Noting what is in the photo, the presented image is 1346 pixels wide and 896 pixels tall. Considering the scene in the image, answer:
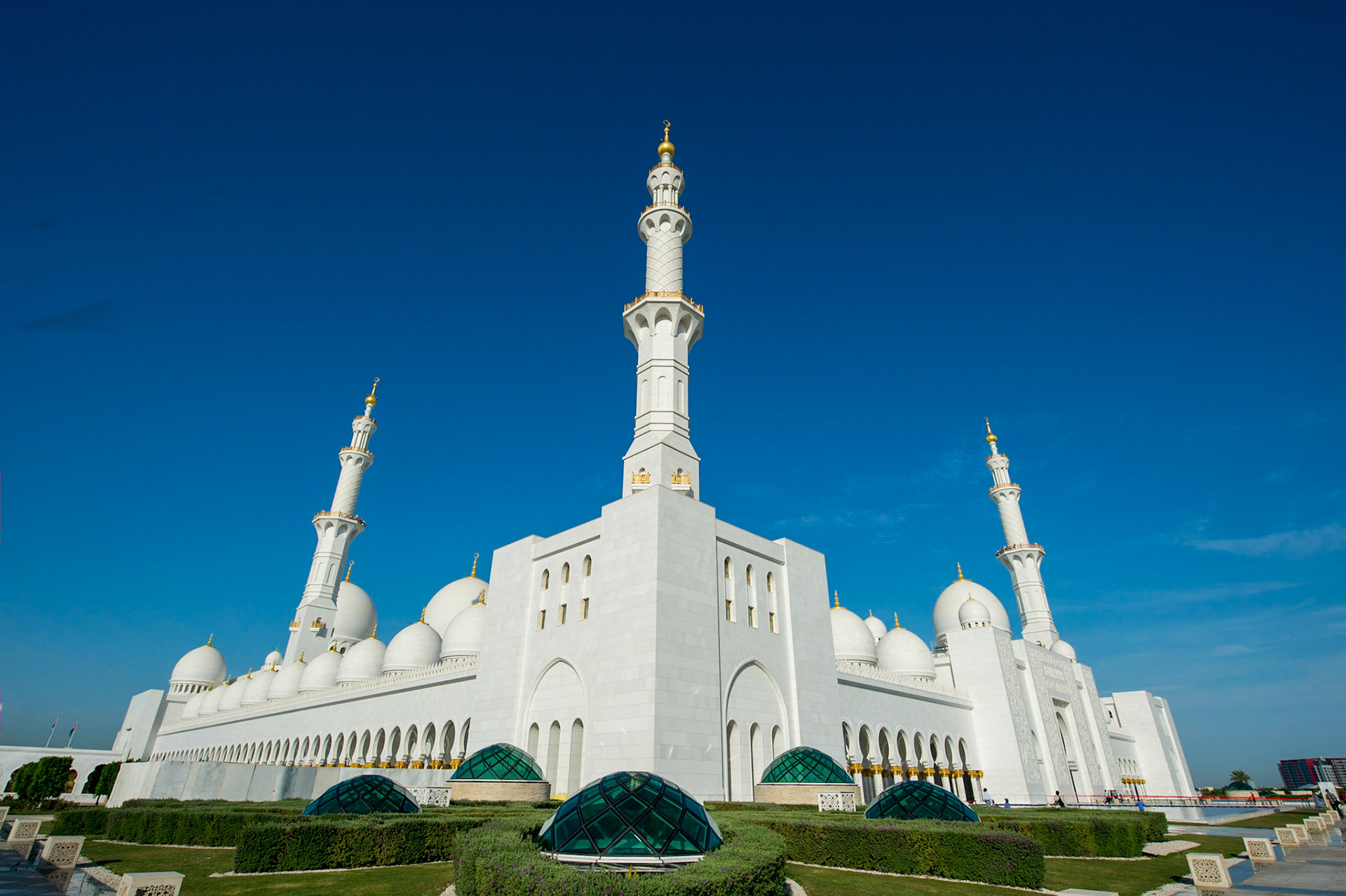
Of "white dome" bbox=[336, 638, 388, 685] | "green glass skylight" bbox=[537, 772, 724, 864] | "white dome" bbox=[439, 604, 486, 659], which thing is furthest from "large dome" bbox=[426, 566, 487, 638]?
"green glass skylight" bbox=[537, 772, 724, 864]

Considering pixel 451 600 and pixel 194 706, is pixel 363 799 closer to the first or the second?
pixel 451 600

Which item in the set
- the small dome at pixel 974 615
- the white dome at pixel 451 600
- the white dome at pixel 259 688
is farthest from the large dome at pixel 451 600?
the small dome at pixel 974 615

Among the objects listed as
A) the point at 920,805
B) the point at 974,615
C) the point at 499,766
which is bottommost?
the point at 920,805

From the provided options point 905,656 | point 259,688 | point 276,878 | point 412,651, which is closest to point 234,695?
point 259,688

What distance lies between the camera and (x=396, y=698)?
33.2 meters

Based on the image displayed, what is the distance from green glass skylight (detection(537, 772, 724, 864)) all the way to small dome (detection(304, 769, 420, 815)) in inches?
292

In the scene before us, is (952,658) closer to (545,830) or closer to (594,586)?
(594,586)

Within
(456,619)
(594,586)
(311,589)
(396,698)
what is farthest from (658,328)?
(311,589)

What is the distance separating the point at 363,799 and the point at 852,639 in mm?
26610

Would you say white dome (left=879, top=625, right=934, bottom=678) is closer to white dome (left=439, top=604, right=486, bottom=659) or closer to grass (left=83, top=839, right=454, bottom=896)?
white dome (left=439, top=604, right=486, bottom=659)

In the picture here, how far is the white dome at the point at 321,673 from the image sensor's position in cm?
4100

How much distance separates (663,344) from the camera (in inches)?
1214

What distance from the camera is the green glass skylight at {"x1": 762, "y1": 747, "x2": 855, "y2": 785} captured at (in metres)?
20.7

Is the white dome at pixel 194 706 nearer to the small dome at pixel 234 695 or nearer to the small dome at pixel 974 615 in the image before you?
the small dome at pixel 234 695
